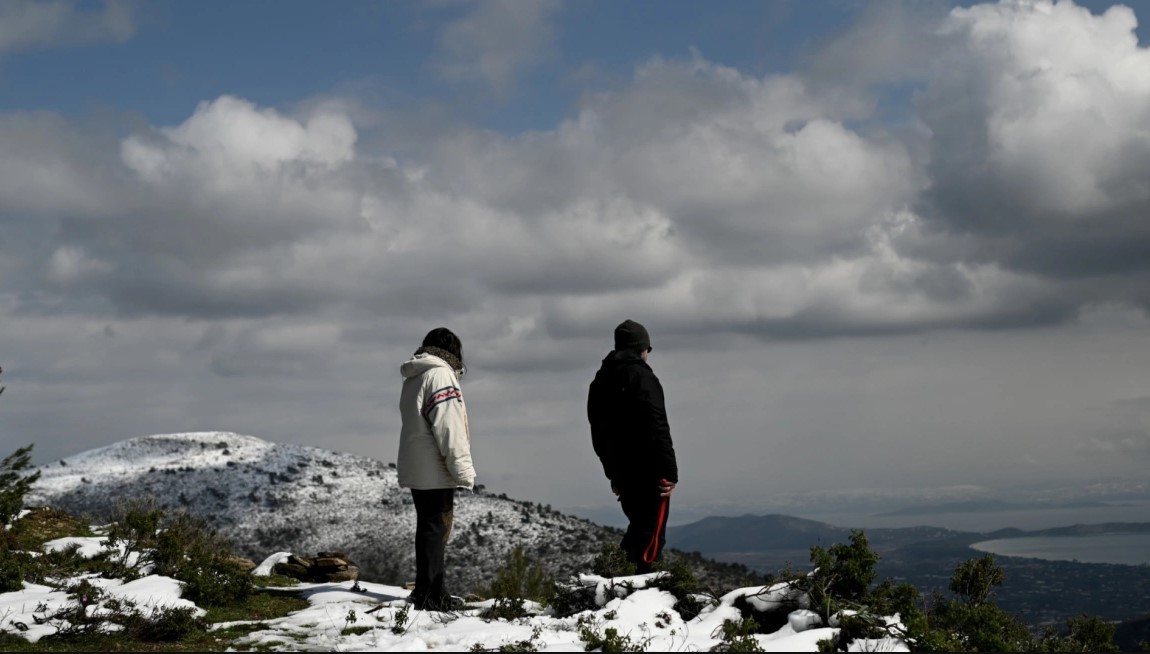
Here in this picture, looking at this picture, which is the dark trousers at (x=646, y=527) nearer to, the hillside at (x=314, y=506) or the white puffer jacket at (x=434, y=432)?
the white puffer jacket at (x=434, y=432)

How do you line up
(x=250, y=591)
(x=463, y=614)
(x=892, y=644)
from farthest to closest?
(x=250, y=591), (x=463, y=614), (x=892, y=644)

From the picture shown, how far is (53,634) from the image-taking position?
9117 mm

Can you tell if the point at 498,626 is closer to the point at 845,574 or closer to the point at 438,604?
the point at 438,604

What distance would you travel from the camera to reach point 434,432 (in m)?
9.95

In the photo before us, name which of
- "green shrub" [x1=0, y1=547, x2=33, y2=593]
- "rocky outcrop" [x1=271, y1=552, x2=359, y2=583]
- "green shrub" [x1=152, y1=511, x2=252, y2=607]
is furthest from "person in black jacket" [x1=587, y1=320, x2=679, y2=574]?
"green shrub" [x1=0, y1=547, x2=33, y2=593]

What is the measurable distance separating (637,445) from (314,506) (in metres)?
24.8

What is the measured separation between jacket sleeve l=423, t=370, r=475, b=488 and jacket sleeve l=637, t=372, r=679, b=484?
1.87 meters

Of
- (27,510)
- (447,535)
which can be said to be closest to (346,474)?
(27,510)

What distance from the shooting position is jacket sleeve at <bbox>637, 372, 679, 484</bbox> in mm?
10078

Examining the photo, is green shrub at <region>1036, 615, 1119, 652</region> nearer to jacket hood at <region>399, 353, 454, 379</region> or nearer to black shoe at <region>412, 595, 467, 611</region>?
black shoe at <region>412, 595, 467, 611</region>

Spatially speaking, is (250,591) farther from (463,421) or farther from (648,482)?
(648,482)

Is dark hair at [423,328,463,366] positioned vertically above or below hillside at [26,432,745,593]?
above

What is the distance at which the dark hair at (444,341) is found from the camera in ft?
34.3

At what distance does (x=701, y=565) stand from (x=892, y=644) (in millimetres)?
23569
